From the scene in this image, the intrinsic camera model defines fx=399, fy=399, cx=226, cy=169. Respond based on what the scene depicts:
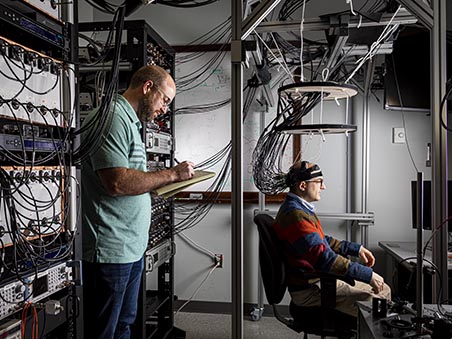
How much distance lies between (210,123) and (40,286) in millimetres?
2188

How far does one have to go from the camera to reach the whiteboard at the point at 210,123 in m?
3.22

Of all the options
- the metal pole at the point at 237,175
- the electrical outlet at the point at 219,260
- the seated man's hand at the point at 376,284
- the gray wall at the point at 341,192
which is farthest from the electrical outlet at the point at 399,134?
the metal pole at the point at 237,175

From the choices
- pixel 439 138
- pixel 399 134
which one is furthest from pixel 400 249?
pixel 439 138

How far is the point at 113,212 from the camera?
1686 millimetres

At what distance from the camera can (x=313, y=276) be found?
76.3 inches

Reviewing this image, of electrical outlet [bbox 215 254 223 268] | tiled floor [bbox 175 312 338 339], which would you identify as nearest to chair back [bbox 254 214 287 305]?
tiled floor [bbox 175 312 338 339]

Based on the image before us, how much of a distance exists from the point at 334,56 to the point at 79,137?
4.23 feet

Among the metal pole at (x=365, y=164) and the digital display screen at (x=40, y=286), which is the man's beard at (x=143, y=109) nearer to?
the digital display screen at (x=40, y=286)

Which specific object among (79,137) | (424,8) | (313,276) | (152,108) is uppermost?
(424,8)

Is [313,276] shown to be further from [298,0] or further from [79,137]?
[298,0]

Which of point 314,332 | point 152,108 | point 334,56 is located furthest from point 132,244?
point 334,56

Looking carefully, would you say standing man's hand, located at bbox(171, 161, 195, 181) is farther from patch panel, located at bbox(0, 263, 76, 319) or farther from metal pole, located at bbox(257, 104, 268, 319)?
metal pole, located at bbox(257, 104, 268, 319)

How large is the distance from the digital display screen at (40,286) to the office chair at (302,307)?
108cm

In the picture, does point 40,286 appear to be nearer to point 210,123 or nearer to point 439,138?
point 439,138
